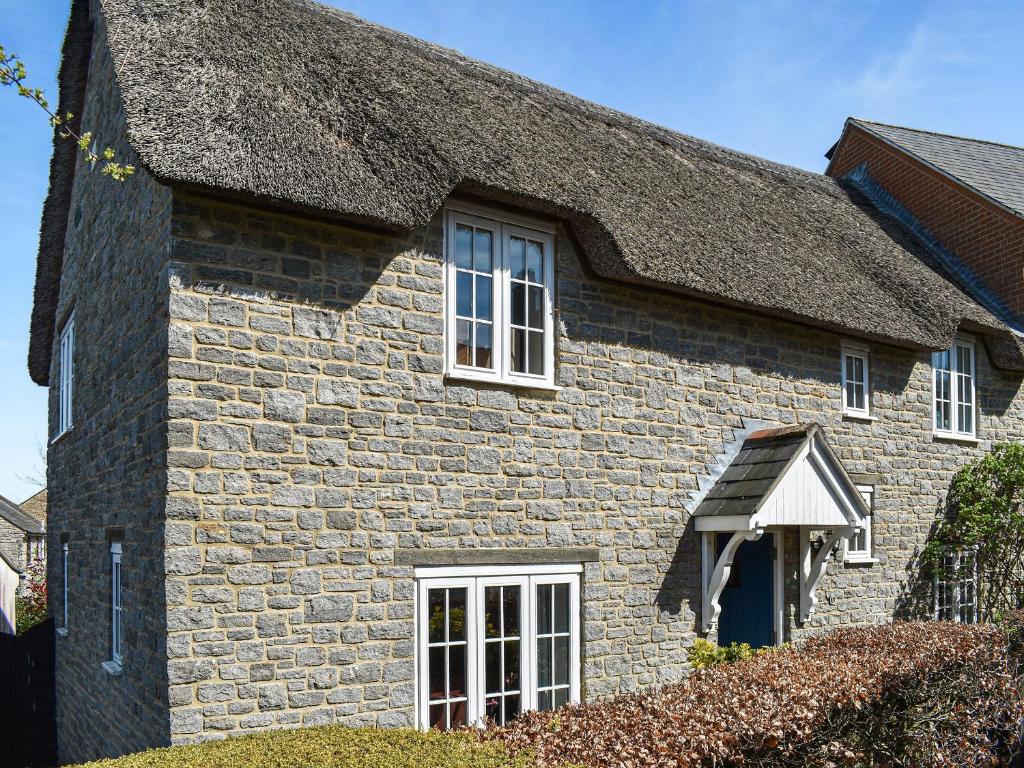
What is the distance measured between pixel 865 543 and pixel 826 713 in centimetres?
664

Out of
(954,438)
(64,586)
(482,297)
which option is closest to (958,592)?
(954,438)

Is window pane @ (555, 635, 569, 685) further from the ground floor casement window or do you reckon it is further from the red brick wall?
the red brick wall

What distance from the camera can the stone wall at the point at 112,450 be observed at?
24.4 ft

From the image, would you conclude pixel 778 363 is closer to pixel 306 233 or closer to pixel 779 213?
pixel 779 213

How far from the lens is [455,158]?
8414 mm

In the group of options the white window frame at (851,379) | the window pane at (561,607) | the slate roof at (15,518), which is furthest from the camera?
the slate roof at (15,518)

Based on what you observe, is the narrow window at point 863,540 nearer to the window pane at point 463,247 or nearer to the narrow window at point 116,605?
the window pane at point 463,247

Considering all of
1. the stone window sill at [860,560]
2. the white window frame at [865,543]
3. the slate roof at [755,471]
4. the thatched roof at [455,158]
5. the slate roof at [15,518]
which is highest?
the thatched roof at [455,158]

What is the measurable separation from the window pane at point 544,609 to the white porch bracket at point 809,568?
4160mm

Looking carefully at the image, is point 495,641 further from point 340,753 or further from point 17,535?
point 17,535

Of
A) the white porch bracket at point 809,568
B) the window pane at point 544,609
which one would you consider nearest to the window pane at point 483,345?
the window pane at point 544,609

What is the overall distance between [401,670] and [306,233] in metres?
3.87

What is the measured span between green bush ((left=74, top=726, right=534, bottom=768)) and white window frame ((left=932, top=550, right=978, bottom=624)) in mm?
10628

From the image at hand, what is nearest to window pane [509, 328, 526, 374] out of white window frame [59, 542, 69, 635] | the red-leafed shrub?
the red-leafed shrub
